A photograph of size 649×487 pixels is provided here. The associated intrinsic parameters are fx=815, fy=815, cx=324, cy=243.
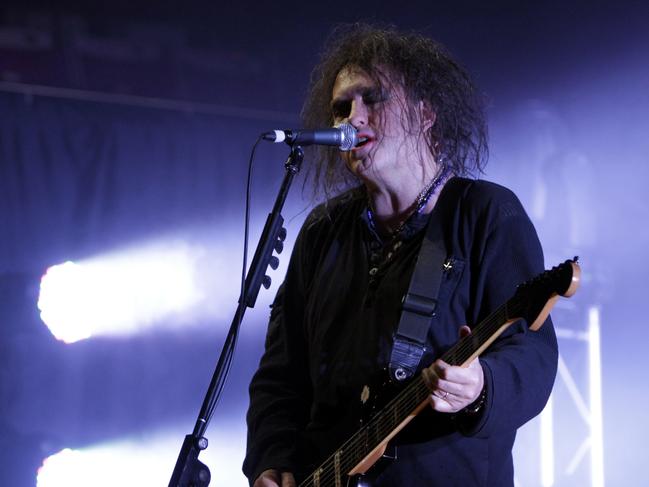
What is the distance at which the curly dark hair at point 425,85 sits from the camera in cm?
250

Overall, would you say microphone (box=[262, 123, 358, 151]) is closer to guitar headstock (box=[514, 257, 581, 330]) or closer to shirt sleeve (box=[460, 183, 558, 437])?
shirt sleeve (box=[460, 183, 558, 437])

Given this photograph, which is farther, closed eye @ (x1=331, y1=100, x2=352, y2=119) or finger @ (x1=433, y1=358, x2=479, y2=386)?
closed eye @ (x1=331, y1=100, x2=352, y2=119)

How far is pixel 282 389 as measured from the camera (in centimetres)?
243

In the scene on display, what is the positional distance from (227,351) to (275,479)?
1.52ft

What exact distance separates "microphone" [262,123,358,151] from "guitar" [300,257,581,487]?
0.63m

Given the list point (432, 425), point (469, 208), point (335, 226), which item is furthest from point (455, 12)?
point (432, 425)

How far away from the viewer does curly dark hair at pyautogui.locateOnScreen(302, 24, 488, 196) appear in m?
2.50

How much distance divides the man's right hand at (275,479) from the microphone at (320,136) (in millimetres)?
894

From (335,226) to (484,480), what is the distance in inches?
37.0

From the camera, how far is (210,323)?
12.7 feet

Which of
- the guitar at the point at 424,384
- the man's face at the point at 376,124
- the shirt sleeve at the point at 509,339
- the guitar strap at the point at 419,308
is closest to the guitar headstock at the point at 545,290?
the guitar at the point at 424,384

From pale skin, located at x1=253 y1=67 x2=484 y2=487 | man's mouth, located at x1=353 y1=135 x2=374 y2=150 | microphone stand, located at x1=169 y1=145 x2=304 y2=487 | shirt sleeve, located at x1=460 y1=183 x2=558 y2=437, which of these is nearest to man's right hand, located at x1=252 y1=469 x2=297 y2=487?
pale skin, located at x1=253 y1=67 x2=484 y2=487

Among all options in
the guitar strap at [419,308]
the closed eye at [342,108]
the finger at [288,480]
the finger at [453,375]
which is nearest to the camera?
the finger at [453,375]

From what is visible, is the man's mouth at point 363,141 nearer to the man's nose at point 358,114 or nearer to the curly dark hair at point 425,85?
the man's nose at point 358,114
